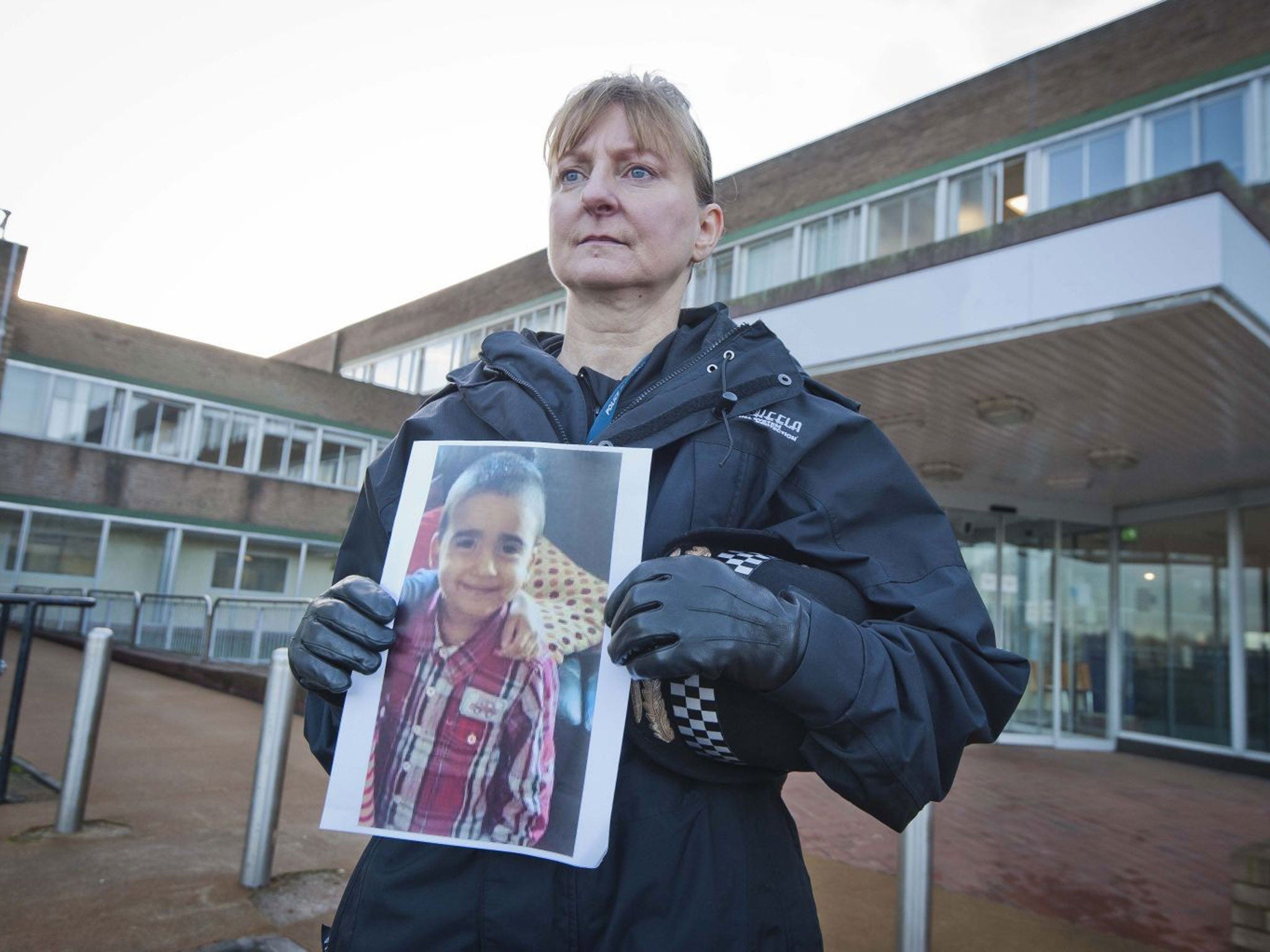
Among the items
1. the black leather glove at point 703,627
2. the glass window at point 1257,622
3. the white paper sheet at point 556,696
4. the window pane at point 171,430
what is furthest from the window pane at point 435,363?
the black leather glove at point 703,627

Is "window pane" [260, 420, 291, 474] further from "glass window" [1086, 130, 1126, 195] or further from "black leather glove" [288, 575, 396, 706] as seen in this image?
"black leather glove" [288, 575, 396, 706]

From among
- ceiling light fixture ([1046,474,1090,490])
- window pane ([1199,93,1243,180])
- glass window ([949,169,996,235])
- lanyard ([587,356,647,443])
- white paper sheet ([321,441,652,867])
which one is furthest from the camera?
glass window ([949,169,996,235])

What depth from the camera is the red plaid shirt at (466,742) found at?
3.64ft

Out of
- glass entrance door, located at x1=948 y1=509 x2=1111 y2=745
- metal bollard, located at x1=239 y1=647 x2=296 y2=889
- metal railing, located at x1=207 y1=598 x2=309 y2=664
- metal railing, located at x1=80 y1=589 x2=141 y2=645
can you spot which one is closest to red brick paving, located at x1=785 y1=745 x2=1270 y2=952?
glass entrance door, located at x1=948 y1=509 x2=1111 y2=745

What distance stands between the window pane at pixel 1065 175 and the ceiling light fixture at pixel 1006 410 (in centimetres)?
461

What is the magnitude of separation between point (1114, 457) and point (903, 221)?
5.68m

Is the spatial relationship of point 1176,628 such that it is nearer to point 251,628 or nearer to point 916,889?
point 916,889

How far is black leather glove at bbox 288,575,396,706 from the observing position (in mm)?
1183

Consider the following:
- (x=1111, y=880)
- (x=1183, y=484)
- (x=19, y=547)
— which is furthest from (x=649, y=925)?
(x=19, y=547)

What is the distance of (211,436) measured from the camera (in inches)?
841

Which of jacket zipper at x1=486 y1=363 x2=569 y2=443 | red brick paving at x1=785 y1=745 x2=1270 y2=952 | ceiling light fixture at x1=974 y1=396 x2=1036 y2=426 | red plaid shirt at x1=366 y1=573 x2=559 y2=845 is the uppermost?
ceiling light fixture at x1=974 y1=396 x2=1036 y2=426

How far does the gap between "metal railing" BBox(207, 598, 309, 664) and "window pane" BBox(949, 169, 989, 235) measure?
520 inches

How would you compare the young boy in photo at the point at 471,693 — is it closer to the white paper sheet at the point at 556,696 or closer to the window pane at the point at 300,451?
the white paper sheet at the point at 556,696

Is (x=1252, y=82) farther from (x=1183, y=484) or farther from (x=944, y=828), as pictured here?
(x=944, y=828)
